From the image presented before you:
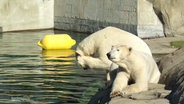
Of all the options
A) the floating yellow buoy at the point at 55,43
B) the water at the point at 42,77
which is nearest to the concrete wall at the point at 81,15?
the floating yellow buoy at the point at 55,43

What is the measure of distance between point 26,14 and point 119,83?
17.6 metres

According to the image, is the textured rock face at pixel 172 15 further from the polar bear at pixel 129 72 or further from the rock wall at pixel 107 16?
the polar bear at pixel 129 72

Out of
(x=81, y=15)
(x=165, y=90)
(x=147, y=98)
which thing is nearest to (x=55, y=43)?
(x=81, y=15)

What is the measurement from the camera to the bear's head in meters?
6.75

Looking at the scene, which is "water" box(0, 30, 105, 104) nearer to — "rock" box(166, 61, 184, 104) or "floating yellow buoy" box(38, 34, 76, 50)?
"floating yellow buoy" box(38, 34, 76, 50)

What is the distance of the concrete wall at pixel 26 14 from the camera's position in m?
23.9

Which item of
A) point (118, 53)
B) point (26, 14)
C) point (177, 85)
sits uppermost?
point (118, 53)

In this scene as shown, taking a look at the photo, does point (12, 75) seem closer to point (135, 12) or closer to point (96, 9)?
point (135, 12)

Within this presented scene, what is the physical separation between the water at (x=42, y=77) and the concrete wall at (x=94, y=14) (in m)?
4.04

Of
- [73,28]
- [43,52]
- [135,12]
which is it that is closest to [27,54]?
[43,52]

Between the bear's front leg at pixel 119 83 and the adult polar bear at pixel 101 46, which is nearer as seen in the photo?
the bear's front leg at pixel 119 83

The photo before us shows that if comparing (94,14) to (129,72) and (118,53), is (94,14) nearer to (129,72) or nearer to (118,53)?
(129,72)

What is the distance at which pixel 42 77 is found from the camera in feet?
42.3

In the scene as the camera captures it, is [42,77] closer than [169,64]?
No
